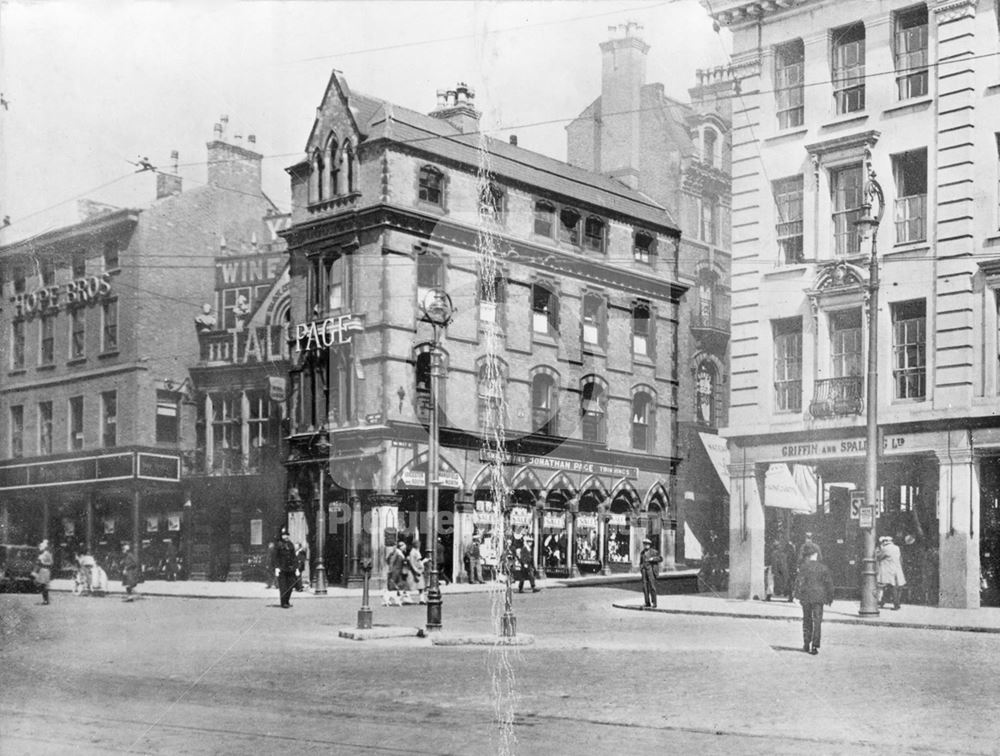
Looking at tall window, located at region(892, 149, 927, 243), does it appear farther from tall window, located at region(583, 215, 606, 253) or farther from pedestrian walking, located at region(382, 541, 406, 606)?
pedestrian walking, located at region(382, 541, 406, 606)

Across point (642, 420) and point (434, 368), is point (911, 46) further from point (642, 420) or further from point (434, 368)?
point (434, 368)

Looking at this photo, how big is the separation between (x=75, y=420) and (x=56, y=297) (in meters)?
1.11

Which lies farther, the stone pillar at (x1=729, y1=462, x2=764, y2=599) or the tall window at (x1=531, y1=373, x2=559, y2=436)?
the stone pillar at (x1=729, y1=462, x2=764, y2=599)

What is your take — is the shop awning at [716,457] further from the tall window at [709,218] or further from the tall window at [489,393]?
the tall window at [489,393]

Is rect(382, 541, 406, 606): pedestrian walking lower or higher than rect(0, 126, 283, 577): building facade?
lower

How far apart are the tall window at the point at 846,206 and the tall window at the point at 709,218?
1277mm

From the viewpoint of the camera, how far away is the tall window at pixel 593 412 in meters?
7.70

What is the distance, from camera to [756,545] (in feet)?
57.5

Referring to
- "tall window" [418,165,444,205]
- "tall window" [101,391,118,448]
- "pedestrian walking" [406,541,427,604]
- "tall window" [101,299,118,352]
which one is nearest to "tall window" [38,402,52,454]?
"tall window" [101,391,118,448]

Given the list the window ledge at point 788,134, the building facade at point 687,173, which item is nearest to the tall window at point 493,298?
the building facade at point 687,173

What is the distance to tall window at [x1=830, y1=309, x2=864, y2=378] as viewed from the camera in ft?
41.5

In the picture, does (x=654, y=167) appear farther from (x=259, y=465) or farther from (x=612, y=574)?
(x=259, y=465)

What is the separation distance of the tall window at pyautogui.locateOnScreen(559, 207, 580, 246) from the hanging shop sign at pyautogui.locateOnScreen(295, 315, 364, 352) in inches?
63.4

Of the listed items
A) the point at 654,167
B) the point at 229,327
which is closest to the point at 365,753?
the point at 654,167
